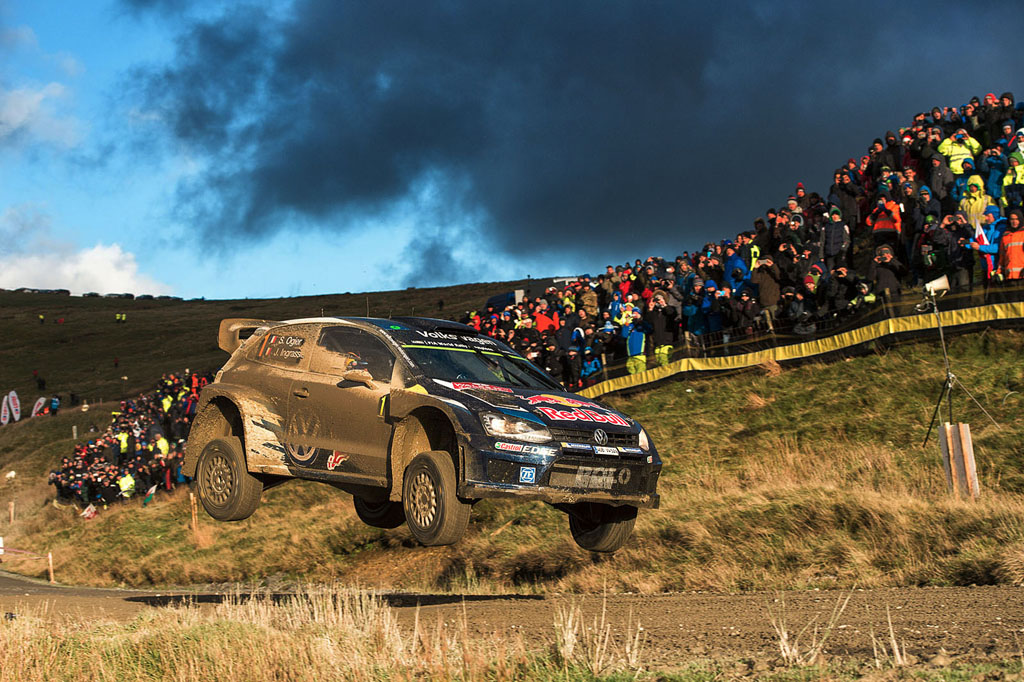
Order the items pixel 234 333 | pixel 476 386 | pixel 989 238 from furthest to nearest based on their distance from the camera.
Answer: pixel 989 238, pixel 234 333, pixel 476 386

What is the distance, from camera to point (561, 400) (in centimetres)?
767

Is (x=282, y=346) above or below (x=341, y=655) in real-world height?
above

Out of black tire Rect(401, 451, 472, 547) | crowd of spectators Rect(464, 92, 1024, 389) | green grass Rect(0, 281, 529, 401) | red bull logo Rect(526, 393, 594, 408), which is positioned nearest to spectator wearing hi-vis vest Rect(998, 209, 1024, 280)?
crowd of spectators Rect(464, 92, 1024, 389)

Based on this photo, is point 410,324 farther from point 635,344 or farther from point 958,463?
point 635,344

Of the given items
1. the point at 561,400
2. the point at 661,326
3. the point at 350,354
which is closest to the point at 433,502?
the point at 561,400

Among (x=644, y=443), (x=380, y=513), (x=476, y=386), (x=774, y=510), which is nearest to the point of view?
(x=476, y=386)

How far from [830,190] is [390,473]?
65.5ft

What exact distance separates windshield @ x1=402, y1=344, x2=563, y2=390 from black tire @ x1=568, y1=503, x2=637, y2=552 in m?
1.07

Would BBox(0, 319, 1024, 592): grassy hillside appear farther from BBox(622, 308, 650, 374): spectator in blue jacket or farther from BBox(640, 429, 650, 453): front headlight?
BBox(640, 429, 650, 453): front headlight

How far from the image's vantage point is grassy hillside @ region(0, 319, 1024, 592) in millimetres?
16375

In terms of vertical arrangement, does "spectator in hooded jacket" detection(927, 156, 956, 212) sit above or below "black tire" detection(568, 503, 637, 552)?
above

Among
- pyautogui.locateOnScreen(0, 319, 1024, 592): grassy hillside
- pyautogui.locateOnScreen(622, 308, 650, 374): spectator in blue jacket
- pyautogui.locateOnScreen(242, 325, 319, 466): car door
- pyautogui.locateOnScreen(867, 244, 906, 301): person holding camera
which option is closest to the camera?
pyautogui.locateOnScreen(242, 325, 319, 466): car door

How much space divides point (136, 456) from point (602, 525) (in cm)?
1975

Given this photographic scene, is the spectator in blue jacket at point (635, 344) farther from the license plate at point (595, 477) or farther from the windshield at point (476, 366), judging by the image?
the license plate at point (595, 477)
